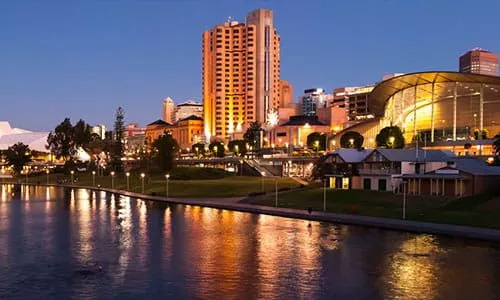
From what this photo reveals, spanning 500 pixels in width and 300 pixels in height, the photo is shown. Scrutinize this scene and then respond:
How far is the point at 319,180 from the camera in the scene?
93.8 metres

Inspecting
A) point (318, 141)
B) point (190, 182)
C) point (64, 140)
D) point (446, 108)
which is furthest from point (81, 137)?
point (446, 108)

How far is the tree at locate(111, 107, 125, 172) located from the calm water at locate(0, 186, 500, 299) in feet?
315

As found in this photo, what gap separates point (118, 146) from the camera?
158875mm

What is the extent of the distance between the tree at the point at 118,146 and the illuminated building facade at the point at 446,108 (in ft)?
226

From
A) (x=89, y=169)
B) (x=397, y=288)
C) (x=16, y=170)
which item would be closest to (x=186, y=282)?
(x=397, y=288)

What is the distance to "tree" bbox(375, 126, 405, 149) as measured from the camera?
12057cm

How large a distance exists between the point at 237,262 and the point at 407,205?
2833 cm

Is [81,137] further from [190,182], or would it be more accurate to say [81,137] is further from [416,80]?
[416,80]

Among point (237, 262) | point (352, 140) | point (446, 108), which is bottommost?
point (237, 262)

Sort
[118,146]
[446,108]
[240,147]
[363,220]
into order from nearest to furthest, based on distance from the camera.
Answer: [363,220] < [446,108] < [118,146] < [240,147]

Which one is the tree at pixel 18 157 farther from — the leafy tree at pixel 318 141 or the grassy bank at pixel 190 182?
the leafy tree at pixel 318 141

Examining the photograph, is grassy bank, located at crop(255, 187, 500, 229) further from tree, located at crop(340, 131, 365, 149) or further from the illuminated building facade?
tree, located at crop(340, 131, 365, 149)

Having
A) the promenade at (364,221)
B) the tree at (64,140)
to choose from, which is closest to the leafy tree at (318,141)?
the tree at (64,140)

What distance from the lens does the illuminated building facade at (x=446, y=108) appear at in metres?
115
